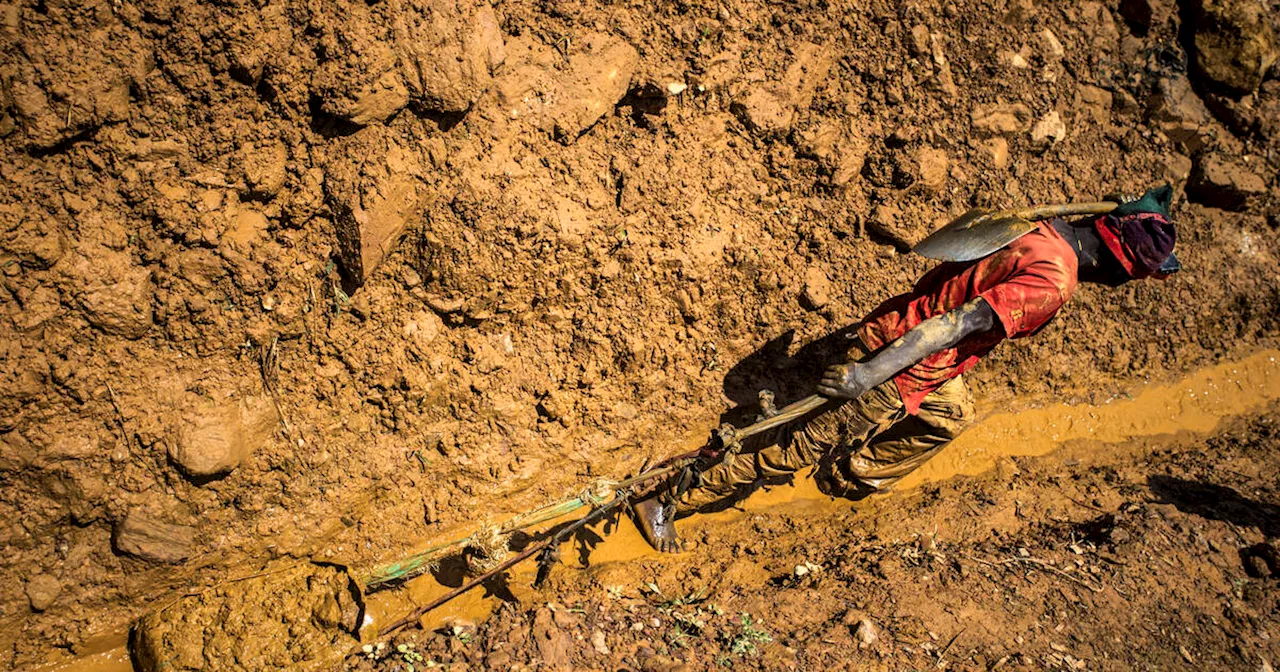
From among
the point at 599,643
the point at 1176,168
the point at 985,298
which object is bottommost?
the point at 599,643

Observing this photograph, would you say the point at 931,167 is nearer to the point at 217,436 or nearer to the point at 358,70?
the point at 358,70

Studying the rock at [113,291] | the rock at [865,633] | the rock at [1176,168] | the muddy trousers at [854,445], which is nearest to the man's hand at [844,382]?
the muddy trousers at [854,445]

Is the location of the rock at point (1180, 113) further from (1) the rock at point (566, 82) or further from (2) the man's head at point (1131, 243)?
(1) the rock at point (566, 82)

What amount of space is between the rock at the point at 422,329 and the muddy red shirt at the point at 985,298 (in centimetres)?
196

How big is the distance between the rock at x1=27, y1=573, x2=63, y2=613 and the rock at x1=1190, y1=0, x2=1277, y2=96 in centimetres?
705

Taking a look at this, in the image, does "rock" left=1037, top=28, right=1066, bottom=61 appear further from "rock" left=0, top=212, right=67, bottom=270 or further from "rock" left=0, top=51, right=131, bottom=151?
"rock" left=0, top=212, right=67, bottom=270

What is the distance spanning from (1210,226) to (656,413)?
13.8 ft

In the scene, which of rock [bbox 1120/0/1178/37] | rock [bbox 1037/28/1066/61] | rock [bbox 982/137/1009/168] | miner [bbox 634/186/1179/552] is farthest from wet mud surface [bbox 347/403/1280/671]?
rock [bbox 1120/0/1178/37]

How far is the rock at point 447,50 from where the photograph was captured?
3514 millimetres

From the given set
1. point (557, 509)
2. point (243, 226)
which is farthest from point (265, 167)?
point (557, 509)

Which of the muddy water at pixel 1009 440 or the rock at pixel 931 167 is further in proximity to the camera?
the rock at pixel 931 167

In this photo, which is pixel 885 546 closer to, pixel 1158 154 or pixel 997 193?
pixel 997 193

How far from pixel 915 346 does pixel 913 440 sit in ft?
3.82

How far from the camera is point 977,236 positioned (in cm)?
332
